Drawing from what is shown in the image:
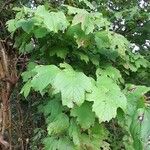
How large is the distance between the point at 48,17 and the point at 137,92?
0.62 metres

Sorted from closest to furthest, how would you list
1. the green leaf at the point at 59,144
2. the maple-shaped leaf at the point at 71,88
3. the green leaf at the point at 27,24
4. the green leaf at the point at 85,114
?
the maple-shaped leaf at the point at 71,88 < the green leaf at the point at 85,114 < the green leaf at the point at 59,144 < the green leaf at the point at 27,24

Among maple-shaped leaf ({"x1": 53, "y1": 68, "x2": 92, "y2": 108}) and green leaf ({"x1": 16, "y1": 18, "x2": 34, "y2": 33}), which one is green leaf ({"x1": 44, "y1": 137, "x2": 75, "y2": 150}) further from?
green leaf ({"x1": 16, "y1": 18, "x2": 34, "y2": 33})

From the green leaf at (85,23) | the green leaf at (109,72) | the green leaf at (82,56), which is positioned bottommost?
the green leaf at (109,72)

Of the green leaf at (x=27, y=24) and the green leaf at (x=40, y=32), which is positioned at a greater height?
the green leaf at (x=27, y=24)

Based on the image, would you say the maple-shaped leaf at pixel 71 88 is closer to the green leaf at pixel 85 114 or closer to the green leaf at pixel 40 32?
the green leaf at pixel 85 114

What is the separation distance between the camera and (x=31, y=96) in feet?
9.76

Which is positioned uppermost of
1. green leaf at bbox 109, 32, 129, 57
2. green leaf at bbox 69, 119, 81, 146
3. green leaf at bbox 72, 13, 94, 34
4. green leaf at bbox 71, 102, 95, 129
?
green leaf at bbox 72, 13, 94, 34

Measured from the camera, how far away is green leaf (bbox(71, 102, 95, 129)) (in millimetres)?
1794

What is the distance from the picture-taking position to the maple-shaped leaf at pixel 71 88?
1.67 m

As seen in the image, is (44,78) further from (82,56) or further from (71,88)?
(82,56)

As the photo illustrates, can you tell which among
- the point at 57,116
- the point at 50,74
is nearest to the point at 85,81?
the point at 50,74

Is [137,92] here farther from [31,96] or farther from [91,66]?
[31,96]

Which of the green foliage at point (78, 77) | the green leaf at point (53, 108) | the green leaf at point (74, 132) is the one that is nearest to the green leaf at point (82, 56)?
the green foliage at point (78, 77)

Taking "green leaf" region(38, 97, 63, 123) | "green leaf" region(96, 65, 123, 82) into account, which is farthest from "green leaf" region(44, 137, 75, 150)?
"green leaf" region(96, 65, 123, 82)
